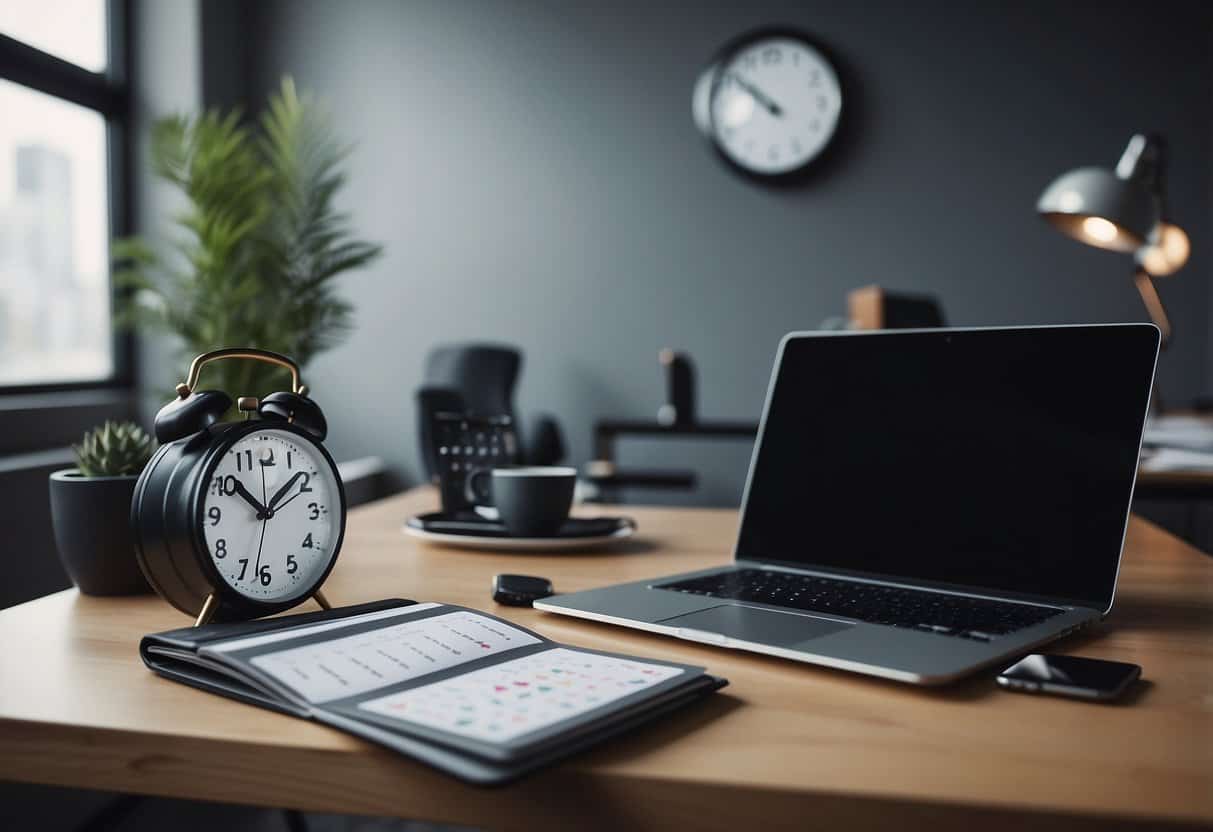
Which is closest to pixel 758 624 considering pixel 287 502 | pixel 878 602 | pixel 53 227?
pixel 878 602

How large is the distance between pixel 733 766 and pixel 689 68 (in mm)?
3515

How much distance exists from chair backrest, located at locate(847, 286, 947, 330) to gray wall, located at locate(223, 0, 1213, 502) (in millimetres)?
1310

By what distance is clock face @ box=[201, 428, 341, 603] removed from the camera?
0.65m

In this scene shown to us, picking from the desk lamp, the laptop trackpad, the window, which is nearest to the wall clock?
the desk lamp

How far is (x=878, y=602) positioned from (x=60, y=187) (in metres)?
3.06

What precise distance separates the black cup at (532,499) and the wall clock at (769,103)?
2771mm

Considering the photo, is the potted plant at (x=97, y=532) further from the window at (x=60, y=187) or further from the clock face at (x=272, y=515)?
the window at (x=60, y=187)

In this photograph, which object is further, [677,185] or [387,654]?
[677,185]

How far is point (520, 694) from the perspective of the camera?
50cm

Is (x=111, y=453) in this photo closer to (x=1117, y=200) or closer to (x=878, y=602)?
(x=878, y=602)

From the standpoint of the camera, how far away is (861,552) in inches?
32.9

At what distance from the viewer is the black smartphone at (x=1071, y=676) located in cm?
53

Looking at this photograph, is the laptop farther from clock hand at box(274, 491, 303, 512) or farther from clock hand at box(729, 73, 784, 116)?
clock hand at box(729, 73, 784, 116)

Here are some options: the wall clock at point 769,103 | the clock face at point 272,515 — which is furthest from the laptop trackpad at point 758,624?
the wall clock at point 769,103
